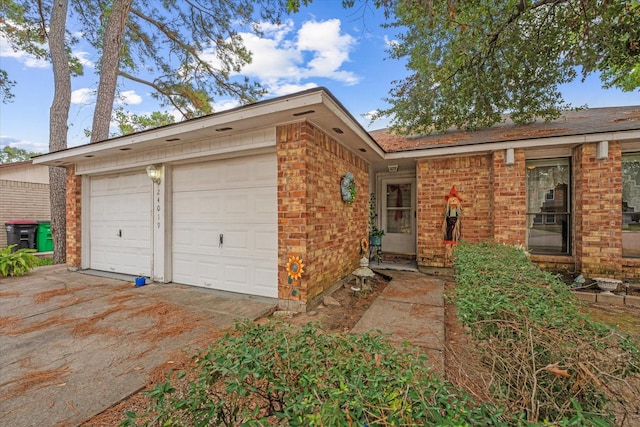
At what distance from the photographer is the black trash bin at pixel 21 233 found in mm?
8781

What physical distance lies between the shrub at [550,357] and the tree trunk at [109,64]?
378 inches

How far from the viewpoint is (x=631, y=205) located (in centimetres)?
500

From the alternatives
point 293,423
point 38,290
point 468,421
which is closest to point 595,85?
point 468,421

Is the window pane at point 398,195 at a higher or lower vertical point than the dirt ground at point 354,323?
higher

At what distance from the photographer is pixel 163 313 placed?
3.53m

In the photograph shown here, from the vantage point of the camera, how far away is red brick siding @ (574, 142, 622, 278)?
463cm

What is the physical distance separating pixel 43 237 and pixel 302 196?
11.3 metres

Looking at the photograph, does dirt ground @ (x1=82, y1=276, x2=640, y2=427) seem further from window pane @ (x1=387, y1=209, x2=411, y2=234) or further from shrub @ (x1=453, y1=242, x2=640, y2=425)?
window pane @ (x1=387, y1=209, x2=411, y2=234)

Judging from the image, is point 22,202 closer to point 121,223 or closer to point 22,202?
point 22,202

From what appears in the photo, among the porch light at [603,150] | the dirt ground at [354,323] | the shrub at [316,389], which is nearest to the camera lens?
the shrub at [316,389]

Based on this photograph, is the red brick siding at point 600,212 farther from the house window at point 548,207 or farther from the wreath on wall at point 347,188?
the wreath on wall at point 347,188

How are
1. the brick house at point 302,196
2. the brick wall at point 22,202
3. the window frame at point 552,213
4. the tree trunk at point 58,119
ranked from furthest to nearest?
the brick wall at point 22,202 → the tree trunk at point 58,119 → the window frame at point 552,213 → the brick house at point 302,196

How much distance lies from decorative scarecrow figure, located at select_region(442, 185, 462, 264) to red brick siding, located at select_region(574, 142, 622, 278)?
6.70ft

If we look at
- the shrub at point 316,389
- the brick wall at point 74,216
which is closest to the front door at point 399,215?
the shrub at point 316,389
